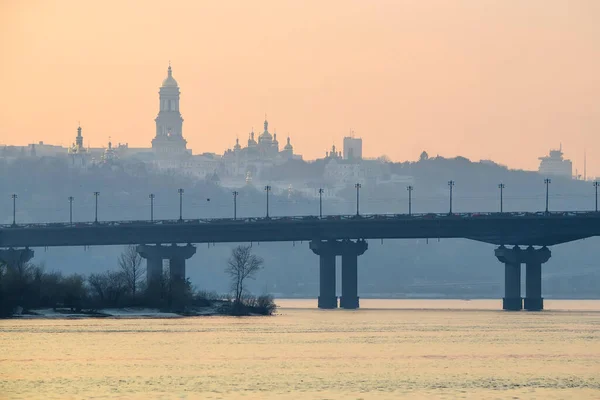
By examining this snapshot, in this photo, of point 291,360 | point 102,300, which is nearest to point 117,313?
point 102,300

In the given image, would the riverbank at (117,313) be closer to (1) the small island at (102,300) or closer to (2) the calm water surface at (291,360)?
(1) the small island at (102,300)

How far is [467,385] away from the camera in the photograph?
10206 cm

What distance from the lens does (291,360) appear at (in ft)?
384

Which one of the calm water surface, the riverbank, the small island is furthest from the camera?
the small island

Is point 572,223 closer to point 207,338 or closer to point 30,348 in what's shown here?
point 207,338

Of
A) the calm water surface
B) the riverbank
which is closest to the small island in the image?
the riverbank

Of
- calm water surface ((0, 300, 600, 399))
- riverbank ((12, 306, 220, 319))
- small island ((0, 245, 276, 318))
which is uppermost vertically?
small island ((0, 245, 276, 318))

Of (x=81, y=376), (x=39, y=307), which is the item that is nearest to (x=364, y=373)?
(x=81, y=376)

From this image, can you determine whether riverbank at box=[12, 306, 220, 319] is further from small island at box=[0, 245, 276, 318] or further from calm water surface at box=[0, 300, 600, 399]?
calm water surface at box=[0, 300, 600, 399]

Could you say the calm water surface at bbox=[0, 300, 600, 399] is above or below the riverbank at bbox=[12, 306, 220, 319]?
below

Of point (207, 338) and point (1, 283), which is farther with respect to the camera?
point (1, 283)

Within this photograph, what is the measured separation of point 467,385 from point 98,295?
7132cm

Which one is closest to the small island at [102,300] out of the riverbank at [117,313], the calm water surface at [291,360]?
the riverbank at [117,313]

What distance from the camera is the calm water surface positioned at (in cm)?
9931
